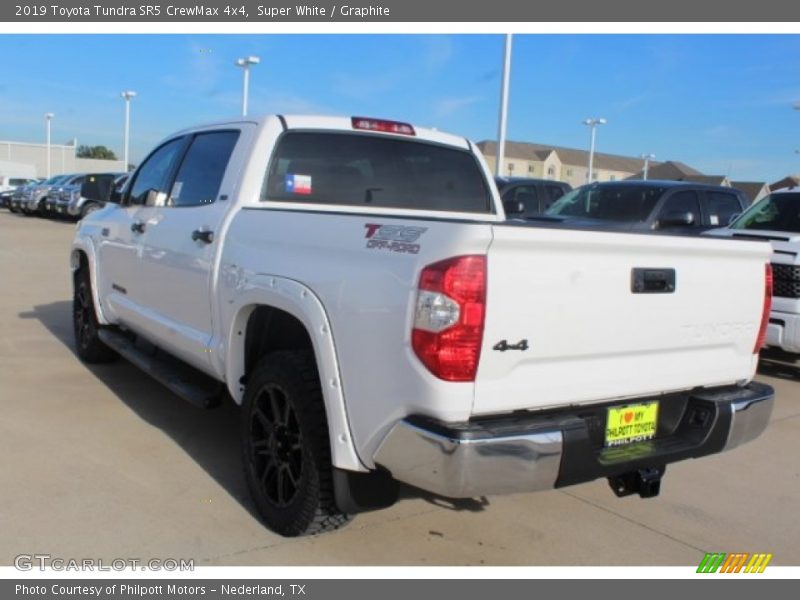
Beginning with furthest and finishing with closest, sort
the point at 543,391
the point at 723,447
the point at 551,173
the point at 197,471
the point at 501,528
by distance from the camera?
the point at 551,173
the point at 197,471
the point at 501,528
the point at 723,447
the point at 543,391

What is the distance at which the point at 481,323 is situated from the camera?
2611 mm

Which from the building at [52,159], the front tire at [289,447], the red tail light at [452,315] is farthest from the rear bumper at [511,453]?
the building at [52,159]

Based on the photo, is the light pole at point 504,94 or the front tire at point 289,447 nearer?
the front tire at point 289,447

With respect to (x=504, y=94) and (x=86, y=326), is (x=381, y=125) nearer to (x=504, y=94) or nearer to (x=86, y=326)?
(x=86, y=326)

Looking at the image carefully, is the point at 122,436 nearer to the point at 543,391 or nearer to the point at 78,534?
the point at 78,534

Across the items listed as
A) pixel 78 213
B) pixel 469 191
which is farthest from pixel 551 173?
pixel 469 191

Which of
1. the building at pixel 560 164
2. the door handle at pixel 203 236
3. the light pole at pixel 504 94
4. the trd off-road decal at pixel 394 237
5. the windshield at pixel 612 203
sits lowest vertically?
the door handle at pixel 203 236

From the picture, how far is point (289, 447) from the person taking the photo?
3.42 m

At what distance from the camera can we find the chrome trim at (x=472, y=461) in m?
2.59

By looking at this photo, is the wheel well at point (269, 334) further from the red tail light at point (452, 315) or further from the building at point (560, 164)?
the building at point (560, 164)

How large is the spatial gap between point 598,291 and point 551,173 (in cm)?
10407

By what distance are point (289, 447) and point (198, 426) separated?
187cm

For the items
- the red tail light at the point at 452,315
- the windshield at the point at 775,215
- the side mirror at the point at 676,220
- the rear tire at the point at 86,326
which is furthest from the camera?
the side mirror at the point at 676,220

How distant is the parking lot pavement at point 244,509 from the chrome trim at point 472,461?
815 millimetres
